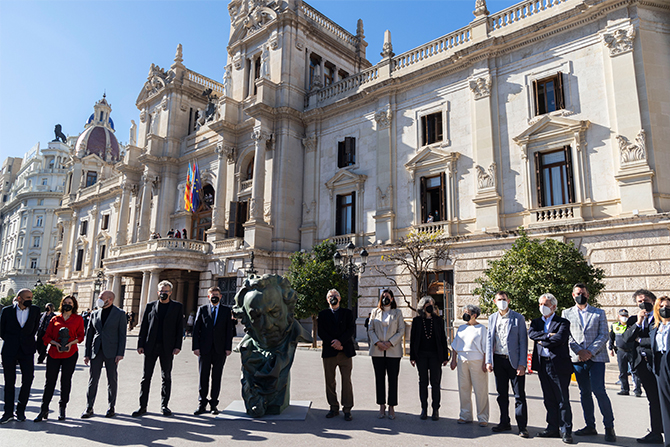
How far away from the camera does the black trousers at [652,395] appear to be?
19.7 feet

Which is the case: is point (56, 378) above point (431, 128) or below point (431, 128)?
below

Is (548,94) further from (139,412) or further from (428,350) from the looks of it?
(139,412)

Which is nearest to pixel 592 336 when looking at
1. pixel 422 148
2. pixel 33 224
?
pixel 422 148

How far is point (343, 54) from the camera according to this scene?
32.1 metres

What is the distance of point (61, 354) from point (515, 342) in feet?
22.0

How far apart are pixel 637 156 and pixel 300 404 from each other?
47.6 ft

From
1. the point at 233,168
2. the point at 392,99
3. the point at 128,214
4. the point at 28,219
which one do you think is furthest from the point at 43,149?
the point at 392,99

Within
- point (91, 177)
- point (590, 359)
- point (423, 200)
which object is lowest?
point (590, 359)

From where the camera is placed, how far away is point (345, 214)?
81.9 feet

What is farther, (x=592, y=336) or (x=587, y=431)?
(x=592, y=336)

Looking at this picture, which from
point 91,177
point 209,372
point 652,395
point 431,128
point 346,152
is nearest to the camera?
point 652,395

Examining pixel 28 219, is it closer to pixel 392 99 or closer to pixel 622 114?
pixel 392 99

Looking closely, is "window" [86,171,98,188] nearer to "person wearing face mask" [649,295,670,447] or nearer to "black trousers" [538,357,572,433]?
"black trousers" [538,357,572,433]

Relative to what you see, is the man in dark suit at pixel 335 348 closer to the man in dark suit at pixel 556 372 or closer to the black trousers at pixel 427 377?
the black trousers at pixel 427 377
